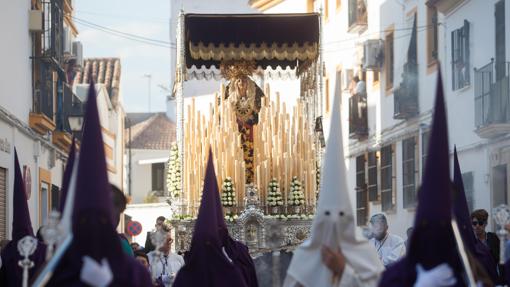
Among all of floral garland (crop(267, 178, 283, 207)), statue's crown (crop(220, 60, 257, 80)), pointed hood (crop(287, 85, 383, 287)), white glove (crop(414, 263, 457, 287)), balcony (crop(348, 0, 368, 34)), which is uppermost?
balcony (crop(348, 0, 368, 34))

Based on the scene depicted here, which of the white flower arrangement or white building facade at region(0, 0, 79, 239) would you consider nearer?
the white flower arrangement

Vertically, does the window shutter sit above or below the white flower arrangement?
above

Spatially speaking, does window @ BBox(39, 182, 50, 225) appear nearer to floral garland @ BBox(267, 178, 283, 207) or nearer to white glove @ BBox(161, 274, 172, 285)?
floral garland @ BBox(267, 178, 283, 207)

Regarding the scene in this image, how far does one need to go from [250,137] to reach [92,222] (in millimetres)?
13761

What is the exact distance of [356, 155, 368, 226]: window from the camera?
102ft

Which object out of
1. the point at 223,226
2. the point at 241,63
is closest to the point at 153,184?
the point at 241,63

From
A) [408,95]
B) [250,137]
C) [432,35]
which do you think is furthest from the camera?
[408,95]

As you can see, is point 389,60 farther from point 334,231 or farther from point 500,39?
point 334,231

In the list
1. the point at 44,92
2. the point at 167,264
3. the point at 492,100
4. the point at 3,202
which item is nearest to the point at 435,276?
the point at 167,264

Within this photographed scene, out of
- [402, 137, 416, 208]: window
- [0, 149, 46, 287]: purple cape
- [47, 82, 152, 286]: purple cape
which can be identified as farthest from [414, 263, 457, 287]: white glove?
[402, 137, 416, 208]: window

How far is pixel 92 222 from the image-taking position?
7559 mm

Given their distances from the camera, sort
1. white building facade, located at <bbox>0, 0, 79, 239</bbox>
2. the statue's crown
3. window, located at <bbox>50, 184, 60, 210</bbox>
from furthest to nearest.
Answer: window, located at <bbox>50, 184, 60, 210</bbox> < white building facade, located at <bbox>0, 0, 79, 239</bbox> < the statue's crown

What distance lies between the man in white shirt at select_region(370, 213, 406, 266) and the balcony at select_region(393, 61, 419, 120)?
1185cm

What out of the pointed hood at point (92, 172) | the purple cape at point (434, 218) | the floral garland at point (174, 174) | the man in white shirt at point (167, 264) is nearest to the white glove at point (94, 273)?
the pointed hood at point (92, 172)
